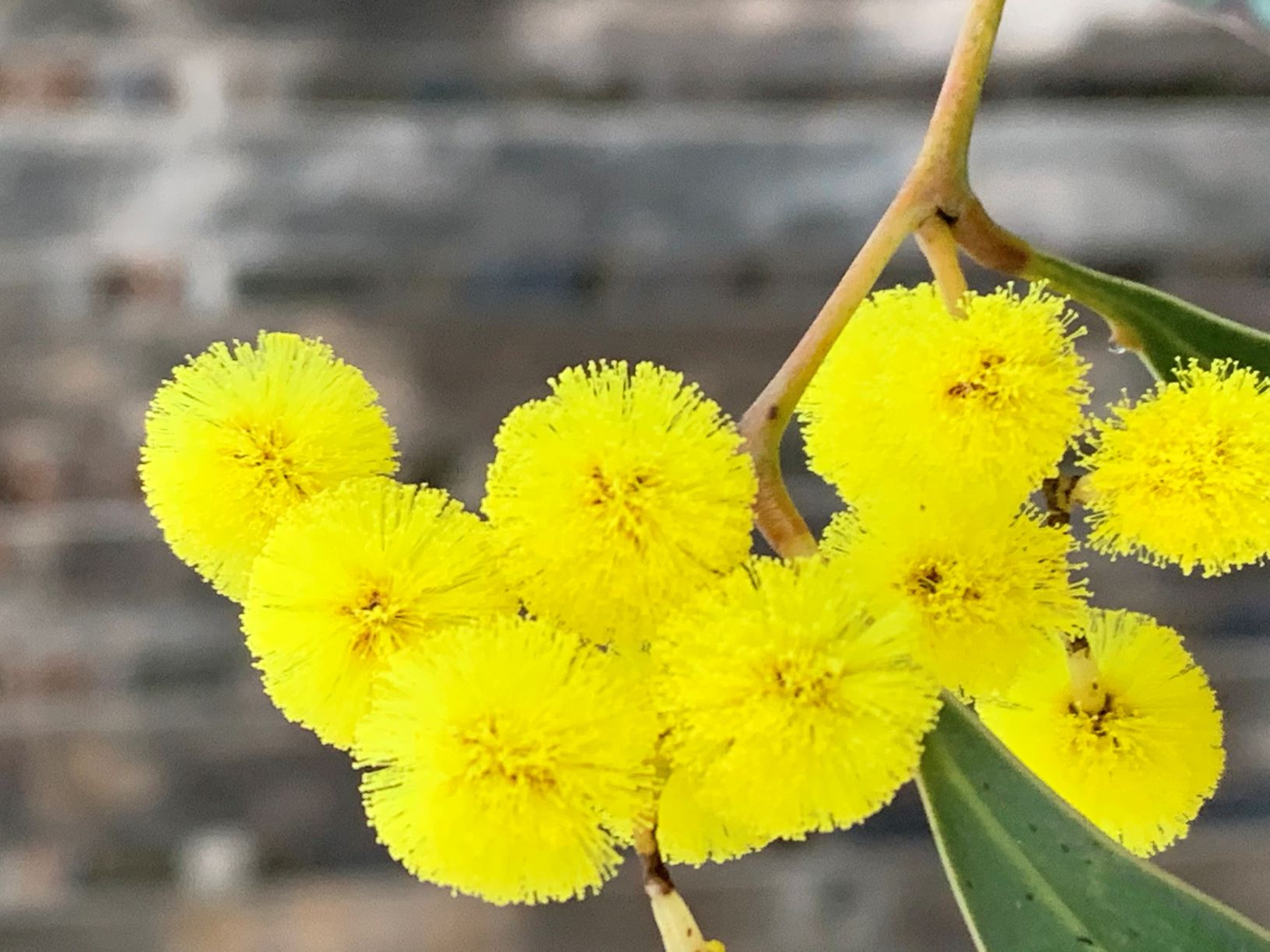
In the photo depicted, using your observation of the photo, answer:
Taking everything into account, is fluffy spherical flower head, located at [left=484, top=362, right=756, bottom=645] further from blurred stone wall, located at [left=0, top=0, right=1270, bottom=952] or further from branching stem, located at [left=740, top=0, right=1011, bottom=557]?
blurred stone wall, located at [left=0, top=0, right=1270, bottom=952]

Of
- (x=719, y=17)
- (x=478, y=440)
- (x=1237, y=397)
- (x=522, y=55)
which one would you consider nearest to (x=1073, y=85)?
(x=719, y=17)

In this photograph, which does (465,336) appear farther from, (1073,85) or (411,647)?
(411,647)

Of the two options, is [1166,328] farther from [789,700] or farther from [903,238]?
[789,700]

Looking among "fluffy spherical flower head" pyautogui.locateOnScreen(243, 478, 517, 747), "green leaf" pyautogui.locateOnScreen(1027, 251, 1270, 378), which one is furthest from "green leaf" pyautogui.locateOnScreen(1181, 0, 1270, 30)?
"fluffy spherical flower head" pyautogui.locateOnScreen(243, 478, 517, 747)

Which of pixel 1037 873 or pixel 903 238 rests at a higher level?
pixel 903 238

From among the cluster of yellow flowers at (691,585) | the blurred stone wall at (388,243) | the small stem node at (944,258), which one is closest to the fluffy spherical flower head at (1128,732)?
the cluster of yellow flowers at (691,585)

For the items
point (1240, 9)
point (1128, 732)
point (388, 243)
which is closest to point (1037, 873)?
point (1128, 732)

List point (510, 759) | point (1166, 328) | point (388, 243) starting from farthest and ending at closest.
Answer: point (388, 243), point (1166, 328), point (510, 759)
